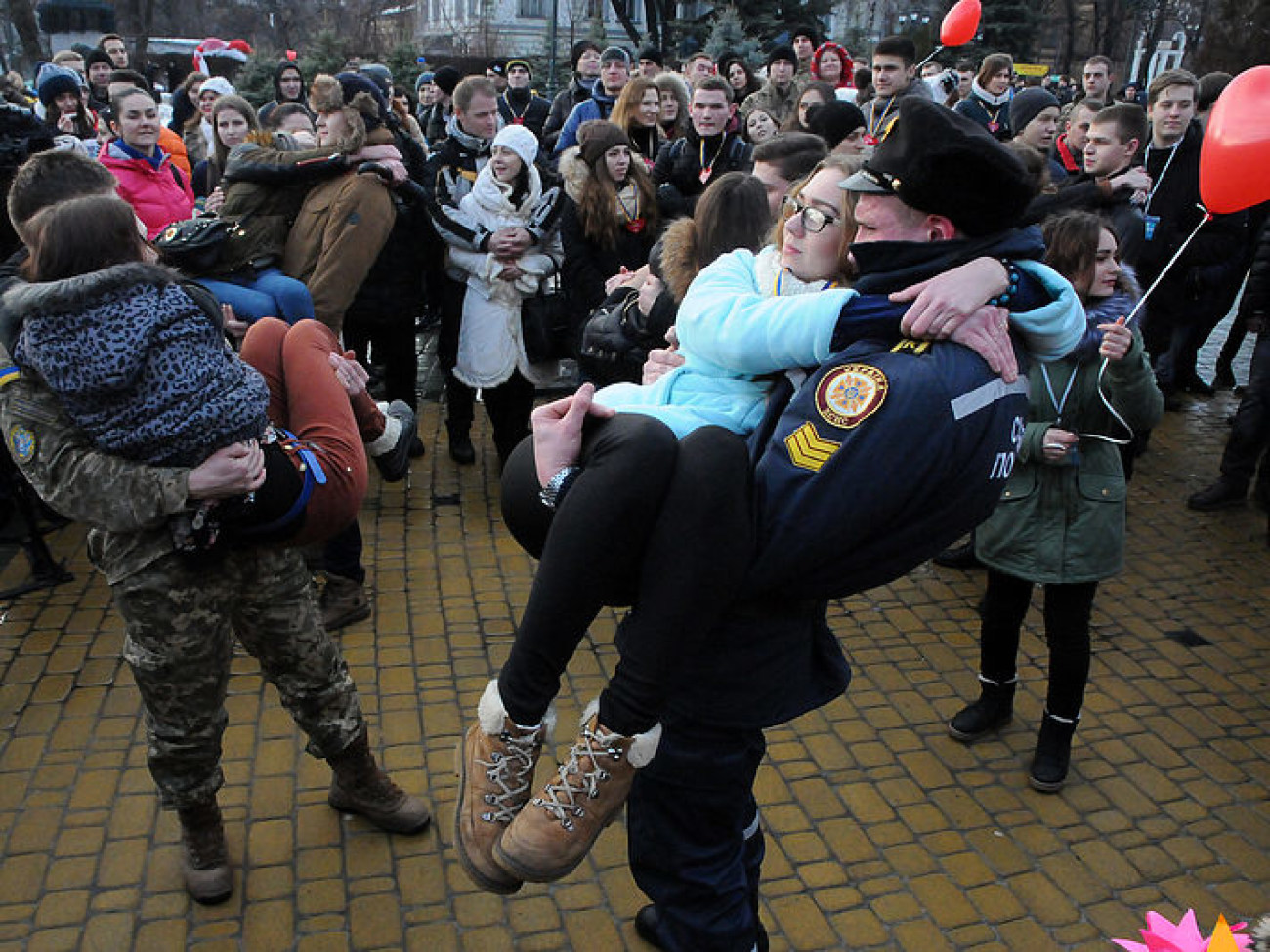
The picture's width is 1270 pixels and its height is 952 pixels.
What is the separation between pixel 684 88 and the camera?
8180mm

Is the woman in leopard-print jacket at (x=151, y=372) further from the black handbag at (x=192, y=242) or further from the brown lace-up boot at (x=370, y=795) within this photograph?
the black handbag at (x=192, y=242)

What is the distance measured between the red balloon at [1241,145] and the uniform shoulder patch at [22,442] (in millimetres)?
4254

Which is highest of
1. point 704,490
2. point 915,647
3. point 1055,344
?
point 1055,344

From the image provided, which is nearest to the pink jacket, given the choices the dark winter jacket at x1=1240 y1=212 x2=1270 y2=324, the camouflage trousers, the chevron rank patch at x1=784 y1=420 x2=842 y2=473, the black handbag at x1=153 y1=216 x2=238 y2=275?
the black handbag at x1=153 y1=216 x2=238 y2=275

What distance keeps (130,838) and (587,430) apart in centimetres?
248

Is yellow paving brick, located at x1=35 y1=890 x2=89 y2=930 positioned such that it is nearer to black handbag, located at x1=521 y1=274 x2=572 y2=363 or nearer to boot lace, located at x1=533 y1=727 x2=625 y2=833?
boot lace, located at x1=533 y1=727 x2=625 y2=833

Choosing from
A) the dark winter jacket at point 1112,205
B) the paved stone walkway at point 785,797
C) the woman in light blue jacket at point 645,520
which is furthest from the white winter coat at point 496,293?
the woman in light blue jacket at point 645,520

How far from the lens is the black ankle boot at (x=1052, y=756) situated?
146 inches

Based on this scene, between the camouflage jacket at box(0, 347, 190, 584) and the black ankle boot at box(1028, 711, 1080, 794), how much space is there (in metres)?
3.11

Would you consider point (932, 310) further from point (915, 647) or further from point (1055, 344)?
point (915, 647)

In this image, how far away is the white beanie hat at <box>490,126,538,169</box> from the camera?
5.94m

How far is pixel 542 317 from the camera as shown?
6.21 metres

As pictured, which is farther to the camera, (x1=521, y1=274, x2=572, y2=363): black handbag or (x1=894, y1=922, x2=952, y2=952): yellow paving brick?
(x1=521, y1=274, x2=572, y2=363): black handbag

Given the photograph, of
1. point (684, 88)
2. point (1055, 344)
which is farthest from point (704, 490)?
point (684, 88)
